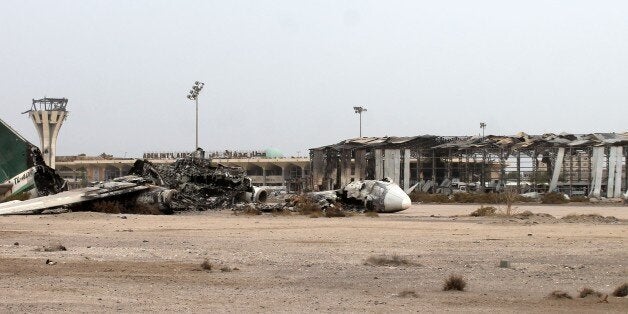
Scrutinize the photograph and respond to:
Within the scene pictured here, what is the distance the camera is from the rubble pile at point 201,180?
48.0 metres

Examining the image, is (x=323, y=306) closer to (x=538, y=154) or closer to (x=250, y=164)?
(x=538, y=154)

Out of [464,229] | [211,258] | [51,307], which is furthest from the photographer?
[464,229]

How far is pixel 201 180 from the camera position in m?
49.3

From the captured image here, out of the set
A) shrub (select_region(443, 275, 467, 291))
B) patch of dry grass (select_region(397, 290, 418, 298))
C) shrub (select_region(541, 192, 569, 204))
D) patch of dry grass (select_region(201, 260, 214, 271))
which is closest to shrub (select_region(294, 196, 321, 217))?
patch of dry grass (select_region(201, 260, 214, 271))

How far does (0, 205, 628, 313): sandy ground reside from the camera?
40.3 ft

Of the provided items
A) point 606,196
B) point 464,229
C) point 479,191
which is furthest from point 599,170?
point 464,229

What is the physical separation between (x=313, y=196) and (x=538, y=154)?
33.4 metres

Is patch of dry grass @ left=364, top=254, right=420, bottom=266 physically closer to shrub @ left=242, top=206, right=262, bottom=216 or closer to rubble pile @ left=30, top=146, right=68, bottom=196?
shrub @ left=242, top=206, right=262, bottom=216

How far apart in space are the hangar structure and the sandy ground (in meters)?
44.3

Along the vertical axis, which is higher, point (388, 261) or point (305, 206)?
point (388, 261)

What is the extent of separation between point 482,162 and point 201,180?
35.8 metres

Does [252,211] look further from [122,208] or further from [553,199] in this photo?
[553,199]

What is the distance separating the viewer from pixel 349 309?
11.8 meters

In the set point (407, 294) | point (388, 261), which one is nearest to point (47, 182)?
point (388, 261)
